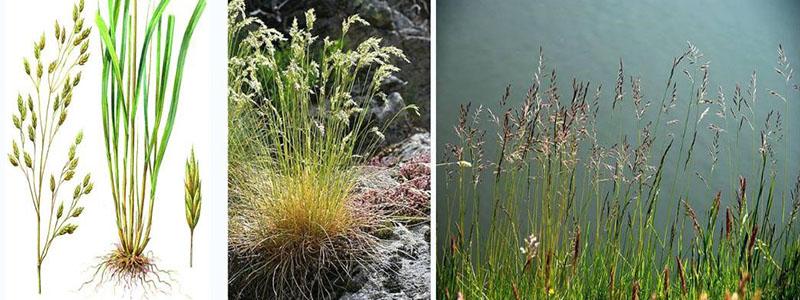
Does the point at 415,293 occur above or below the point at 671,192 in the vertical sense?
below

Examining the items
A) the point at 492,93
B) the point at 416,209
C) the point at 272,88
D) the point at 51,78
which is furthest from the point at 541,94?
the point at 51,78

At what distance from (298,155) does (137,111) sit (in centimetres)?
76

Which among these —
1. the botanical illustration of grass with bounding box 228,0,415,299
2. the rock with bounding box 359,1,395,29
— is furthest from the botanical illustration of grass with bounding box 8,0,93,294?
the rock with bounding box 359,1,395,29

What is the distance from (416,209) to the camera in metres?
3.32

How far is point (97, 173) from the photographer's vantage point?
332 centimetres

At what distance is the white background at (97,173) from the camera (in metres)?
3.29

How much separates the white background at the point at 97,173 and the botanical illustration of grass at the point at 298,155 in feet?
0.29

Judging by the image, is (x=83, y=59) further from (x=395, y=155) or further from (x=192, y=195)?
(x=395, y=155)

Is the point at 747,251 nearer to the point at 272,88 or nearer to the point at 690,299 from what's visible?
the point at 690,299

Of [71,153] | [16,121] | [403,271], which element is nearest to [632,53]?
[403,271]

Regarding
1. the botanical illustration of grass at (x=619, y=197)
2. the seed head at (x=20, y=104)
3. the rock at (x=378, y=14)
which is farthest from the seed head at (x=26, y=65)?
the botanical illustration of grass at (x=619, y=197)

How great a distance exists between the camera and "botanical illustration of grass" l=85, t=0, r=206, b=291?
10.8ft

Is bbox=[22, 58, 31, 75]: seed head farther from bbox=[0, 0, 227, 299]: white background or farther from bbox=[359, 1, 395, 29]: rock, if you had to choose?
bbox=[359, 1, 395, 29]: rock

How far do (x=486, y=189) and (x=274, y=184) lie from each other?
1336 mm
